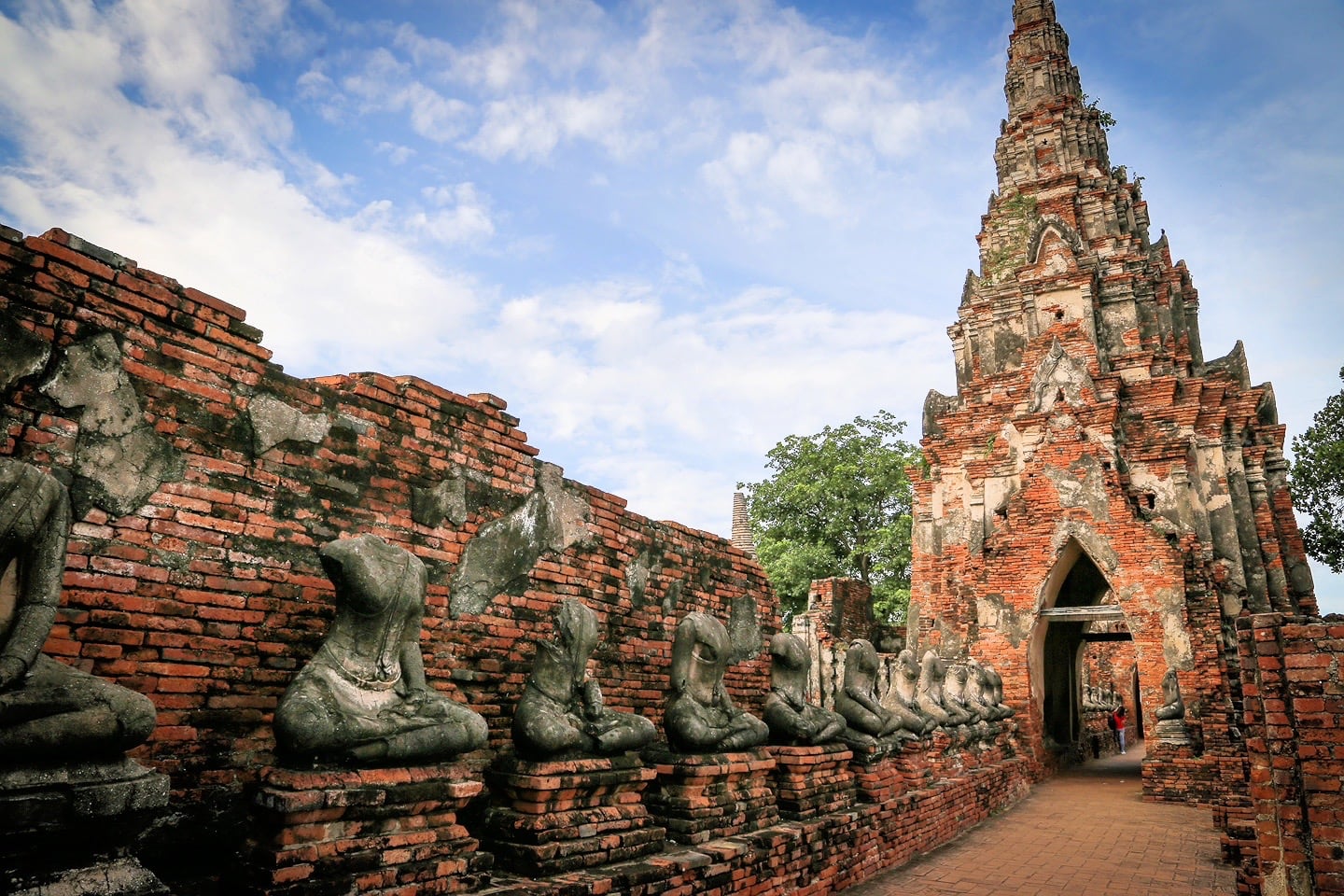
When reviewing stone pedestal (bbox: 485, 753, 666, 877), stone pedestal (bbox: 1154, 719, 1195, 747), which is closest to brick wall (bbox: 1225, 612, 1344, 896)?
stone pedestal (bbox: 485, 753, 666, 877)

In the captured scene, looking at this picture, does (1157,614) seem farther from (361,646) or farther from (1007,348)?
(361,646)

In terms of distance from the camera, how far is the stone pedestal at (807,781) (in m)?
6.46

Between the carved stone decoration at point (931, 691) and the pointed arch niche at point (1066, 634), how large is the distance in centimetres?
513

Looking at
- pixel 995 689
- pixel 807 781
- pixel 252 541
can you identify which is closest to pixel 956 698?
pixel 995 689

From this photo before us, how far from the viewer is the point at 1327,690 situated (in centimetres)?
451

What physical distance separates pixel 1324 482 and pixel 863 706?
21.7 metres

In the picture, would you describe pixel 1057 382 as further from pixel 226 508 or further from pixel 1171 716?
pixel 226 508

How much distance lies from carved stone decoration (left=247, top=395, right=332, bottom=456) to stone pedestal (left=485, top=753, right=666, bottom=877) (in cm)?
207

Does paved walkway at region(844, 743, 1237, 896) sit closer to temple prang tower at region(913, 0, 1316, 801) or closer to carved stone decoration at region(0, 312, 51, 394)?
temple prang tower at region(913, 0, 1316, 801)

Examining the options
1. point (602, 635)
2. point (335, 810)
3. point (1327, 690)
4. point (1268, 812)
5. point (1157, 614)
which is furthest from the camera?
point (1157, 614)

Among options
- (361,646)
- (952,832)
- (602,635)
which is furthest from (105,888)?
(952,832)

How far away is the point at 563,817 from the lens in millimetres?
4551

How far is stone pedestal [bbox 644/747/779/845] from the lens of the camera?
542cm

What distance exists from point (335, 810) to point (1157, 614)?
14.3m
